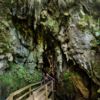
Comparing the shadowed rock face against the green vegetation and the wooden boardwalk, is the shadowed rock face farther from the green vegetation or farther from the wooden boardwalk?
the wooden boardwalk

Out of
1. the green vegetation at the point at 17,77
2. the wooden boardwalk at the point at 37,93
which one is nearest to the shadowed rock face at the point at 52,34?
the green vegetation at the point at 17,77

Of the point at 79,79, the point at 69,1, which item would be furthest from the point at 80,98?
the point at 69,1

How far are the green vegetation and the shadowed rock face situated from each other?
0.32 m

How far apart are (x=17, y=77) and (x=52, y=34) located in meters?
2.52

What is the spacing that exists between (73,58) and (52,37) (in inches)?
57.6

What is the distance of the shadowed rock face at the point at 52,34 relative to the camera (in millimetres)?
7785

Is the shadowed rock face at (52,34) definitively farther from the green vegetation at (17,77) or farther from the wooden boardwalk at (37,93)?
the wooden boardwalk at (37,93)

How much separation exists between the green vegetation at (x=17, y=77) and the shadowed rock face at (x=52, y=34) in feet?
1.05

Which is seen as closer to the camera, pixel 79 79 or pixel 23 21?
pixel 79 79

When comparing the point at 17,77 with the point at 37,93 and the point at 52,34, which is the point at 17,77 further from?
the point at 52,34

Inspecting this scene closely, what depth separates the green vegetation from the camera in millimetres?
9641

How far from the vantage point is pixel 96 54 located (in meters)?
7.65

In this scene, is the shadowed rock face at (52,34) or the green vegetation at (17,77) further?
the green vegetation at (17,77)

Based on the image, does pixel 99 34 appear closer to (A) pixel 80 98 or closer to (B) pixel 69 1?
(B) pixel 69 1
